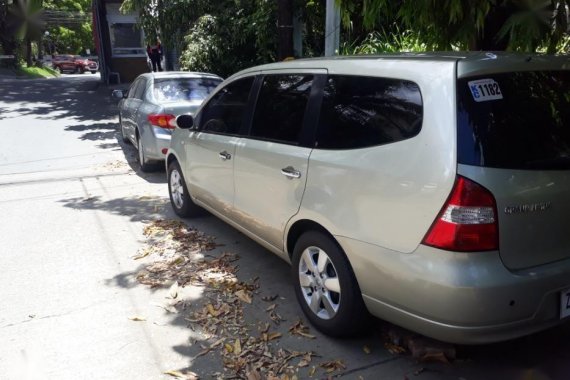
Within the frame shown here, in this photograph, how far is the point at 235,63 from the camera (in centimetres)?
1242

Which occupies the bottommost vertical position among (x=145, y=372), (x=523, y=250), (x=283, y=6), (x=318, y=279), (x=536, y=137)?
(x=145, y=372)

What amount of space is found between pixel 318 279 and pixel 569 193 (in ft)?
5.03

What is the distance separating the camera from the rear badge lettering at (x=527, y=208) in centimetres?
246

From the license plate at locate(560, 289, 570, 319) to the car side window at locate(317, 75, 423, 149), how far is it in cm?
113

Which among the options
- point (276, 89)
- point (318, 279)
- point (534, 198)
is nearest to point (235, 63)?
point (276, 89)

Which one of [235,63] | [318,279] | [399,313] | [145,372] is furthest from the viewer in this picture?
[235,63]

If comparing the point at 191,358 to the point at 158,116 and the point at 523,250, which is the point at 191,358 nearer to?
the point at 523,250

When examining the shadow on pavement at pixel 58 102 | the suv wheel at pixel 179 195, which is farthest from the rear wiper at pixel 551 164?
the shadow on pavement at pixel 58 102

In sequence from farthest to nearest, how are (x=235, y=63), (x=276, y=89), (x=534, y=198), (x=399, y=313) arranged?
(x=235, y=63) → (x=276, y=89) → (x=399, y=313) → (x=534, y=198)

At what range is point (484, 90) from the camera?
255cm

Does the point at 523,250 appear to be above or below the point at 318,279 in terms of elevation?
above

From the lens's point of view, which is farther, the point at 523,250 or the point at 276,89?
the point at 276,89

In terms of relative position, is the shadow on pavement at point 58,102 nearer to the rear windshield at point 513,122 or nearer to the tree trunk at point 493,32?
the tree trunk at point 493,32

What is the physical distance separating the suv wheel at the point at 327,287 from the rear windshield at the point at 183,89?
16.9 feet
